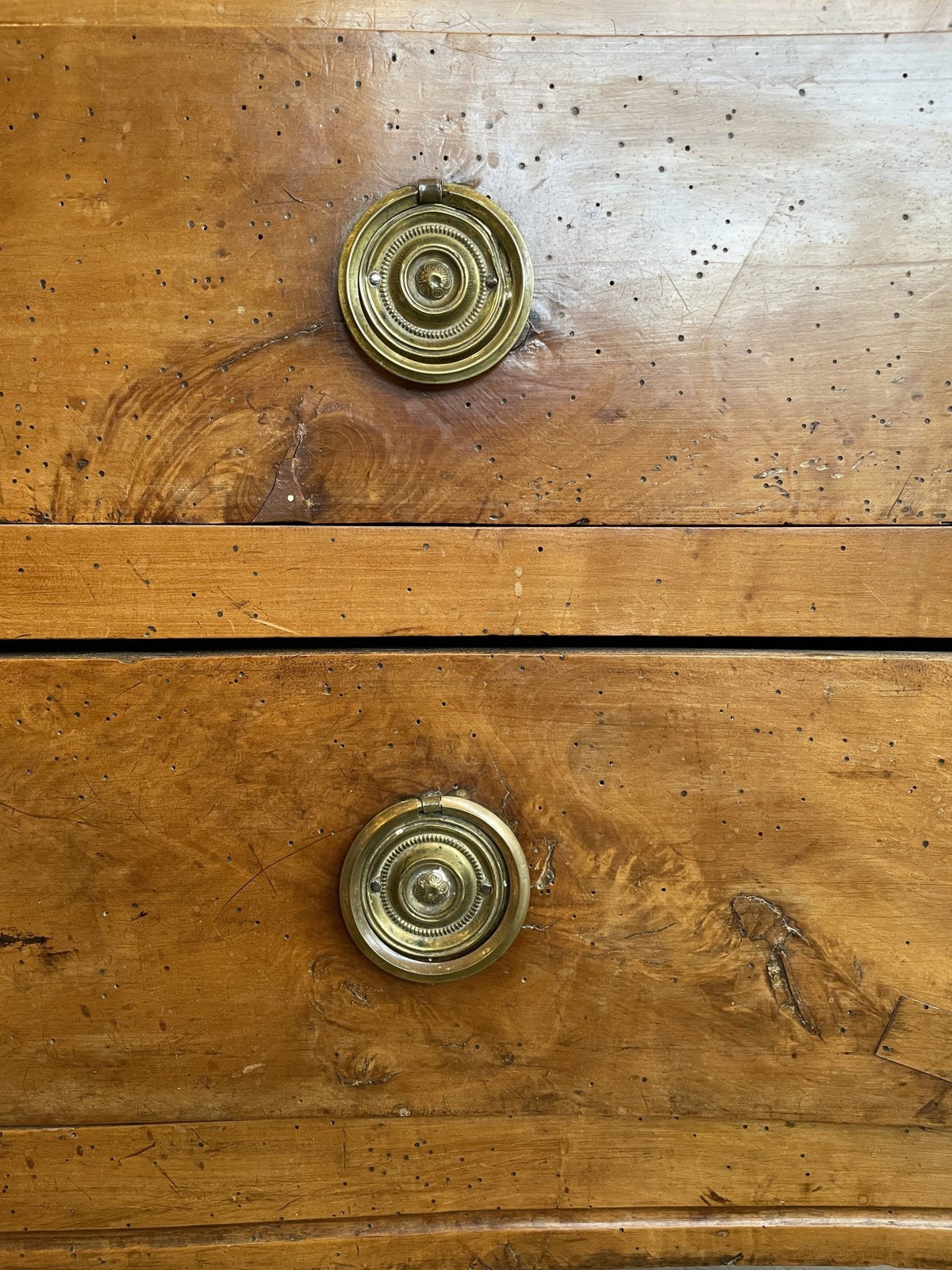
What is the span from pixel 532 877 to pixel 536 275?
1.21 m

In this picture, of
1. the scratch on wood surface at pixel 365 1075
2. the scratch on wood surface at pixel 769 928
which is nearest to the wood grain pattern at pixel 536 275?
the scratch on wood surface at pixel 769 928

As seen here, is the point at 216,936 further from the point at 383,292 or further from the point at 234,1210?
the point at 383,292

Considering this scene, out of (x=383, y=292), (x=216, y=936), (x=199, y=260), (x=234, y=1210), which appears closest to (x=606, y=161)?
(x=383, y=292)

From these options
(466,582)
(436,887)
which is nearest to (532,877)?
(436,887)

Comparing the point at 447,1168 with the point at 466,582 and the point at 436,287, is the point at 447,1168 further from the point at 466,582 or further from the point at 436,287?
the point at 436,287

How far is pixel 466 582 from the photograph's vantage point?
5.35ft

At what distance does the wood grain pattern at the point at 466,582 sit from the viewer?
1.62 metres

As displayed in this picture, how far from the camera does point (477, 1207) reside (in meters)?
1.79

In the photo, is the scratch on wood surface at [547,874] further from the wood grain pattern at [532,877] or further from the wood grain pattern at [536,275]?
the wood grain pattern at [536,275]

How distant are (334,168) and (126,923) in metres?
1.56

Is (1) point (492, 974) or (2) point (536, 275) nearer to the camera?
(2) point (536, 275)

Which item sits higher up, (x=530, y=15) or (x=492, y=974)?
(x=530, y=15)

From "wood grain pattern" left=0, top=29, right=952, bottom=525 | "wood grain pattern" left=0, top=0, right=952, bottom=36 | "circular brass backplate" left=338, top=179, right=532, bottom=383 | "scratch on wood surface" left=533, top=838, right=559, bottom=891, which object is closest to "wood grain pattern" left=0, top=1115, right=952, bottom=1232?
"scratch on wood surface" left=533, top=838, right=559, bottom=891

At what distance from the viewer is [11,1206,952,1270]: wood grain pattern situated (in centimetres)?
177
